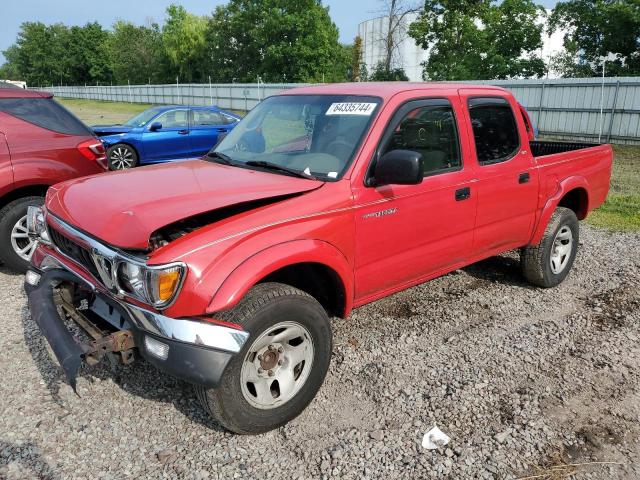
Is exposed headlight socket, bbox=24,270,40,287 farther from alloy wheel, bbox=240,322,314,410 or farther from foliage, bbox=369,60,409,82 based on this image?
foliage, bbox=369,60,409,82

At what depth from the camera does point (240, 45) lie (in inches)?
2133

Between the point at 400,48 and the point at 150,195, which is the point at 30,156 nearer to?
the point at 150,195

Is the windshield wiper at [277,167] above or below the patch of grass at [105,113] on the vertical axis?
above

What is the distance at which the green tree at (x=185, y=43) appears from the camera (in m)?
59.8

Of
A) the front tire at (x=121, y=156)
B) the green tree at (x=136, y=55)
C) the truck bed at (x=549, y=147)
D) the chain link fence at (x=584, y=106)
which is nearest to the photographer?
the truck bed at (x=549, y=147)

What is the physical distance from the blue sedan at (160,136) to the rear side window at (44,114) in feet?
19.2

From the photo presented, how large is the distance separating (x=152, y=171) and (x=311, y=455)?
7.15 ft

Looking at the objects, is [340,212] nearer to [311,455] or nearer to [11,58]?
[311,455]

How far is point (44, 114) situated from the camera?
5707 mm

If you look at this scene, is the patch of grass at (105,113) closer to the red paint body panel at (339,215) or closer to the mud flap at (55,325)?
the mud flap at (55,325)

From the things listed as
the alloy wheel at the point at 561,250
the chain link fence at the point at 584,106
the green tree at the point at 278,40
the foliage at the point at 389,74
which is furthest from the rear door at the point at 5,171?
the green tree at the point at 278,40

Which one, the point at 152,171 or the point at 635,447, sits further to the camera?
the point at 152,171

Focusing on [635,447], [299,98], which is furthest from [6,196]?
[635,447]

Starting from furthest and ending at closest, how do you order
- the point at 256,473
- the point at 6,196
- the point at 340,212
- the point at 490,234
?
the point at 6,196 → the point at 490,234 → the point at 340,212 → the point at 256,473
